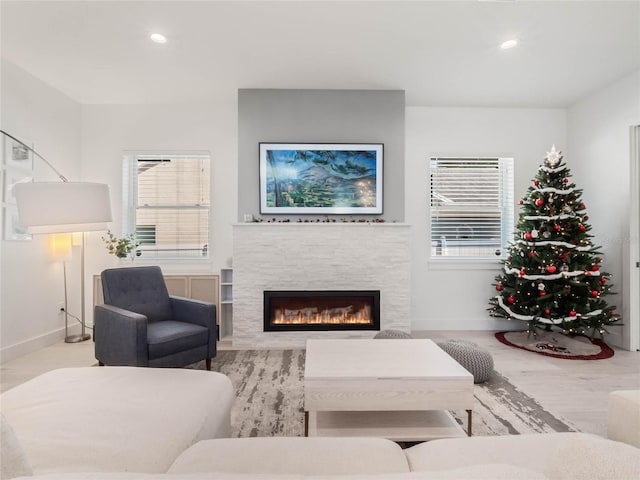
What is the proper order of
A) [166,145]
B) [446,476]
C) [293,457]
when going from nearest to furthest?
1. [446,476]
2. [293,457]
3. [166,145]

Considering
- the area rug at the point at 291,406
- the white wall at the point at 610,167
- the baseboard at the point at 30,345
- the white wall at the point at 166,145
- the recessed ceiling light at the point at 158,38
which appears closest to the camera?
the area rug at the point at 291,406

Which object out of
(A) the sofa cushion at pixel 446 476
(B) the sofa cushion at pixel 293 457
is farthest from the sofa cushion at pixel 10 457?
(B) the sofa cushion at pixel 293 457

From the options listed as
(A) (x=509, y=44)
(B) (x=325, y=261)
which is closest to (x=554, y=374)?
(B) (x=325, y=261)

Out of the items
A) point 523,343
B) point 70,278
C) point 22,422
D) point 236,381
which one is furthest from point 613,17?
point 70,278

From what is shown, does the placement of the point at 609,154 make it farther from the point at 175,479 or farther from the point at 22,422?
the point at 22,422

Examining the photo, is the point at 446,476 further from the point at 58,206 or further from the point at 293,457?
the point at 58,206

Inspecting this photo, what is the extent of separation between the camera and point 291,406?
2387mm

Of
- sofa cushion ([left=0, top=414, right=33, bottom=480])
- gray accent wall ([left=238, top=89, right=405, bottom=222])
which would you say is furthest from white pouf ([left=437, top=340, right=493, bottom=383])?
sofa cushion ([left=0, top=414, right=33, bottom=480])

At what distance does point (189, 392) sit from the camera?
5.16ft

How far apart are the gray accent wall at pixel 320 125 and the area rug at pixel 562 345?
6.31ft

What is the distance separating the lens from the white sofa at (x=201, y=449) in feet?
2.19

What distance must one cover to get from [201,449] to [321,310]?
289 cm

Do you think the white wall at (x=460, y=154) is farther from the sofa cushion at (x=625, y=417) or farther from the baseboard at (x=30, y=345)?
the baseboard at (x=30, y=345)

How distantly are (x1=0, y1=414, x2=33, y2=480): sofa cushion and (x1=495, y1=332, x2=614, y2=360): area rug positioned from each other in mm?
4066
